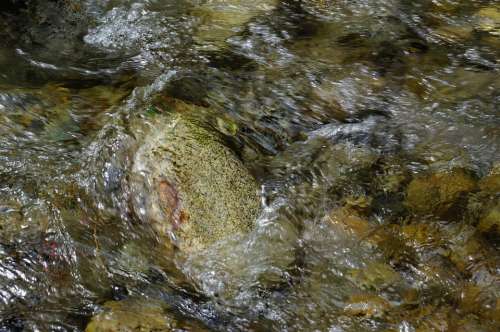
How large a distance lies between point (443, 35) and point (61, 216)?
4.30 m

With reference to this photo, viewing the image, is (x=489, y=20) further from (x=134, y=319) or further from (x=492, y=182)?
(x=134, y=319)

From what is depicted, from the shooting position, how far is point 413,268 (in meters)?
3.81

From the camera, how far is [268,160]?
452 cm

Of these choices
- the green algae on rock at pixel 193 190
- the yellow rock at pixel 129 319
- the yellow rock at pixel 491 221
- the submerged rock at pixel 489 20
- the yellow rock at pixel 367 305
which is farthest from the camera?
the submerged rock at pixel 489 20

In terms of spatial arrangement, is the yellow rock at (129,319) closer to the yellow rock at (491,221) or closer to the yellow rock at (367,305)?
the yellow rock at (367,305)

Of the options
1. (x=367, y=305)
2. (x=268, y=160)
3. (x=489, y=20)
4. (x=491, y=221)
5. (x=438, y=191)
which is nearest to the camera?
(x=367, y=305)

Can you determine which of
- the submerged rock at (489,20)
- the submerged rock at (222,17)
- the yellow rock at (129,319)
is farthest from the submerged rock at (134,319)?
the submerged rock at (489,20)

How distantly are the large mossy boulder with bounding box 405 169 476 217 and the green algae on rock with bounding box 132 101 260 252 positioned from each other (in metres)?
1.20

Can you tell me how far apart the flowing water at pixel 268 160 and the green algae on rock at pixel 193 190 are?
0.27 feet

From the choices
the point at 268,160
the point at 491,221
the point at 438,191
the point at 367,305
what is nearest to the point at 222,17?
the point at 268,160

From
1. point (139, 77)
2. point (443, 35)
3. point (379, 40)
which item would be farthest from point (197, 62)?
point (443, 35)

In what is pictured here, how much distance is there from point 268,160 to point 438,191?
1.34 m

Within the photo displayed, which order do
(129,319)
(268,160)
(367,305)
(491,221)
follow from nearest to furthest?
1. (129,319)
2. (367,305)
3. (491,221)
4. (268,160)

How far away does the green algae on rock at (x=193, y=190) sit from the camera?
12.6 ft
